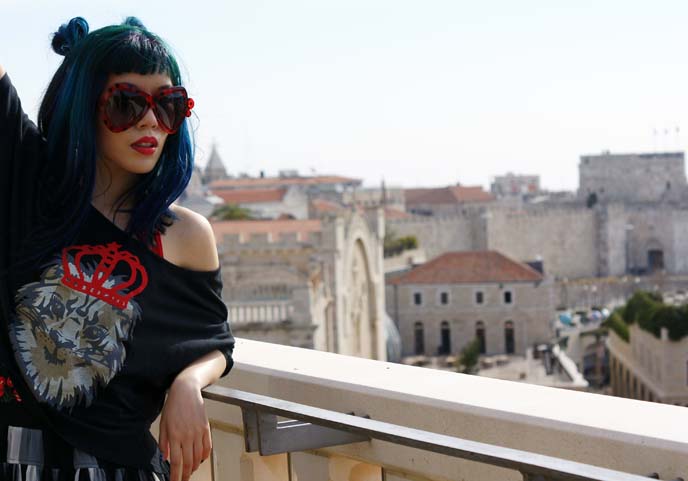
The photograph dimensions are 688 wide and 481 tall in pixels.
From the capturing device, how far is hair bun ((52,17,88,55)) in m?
1.63

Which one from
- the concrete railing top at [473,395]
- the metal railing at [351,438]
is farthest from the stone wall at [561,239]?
the metal railing at [351,438]

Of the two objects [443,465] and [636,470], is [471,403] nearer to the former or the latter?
[443,465]

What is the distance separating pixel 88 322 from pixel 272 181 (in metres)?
56.7

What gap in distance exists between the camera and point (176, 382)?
157 cm

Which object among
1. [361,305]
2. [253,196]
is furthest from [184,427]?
[253,196]

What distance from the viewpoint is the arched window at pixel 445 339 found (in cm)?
3362

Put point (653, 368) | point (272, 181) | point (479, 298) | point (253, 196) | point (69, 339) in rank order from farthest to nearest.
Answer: point (272, 181)
point (253, 196)
point (479, 298)
point (653, 368)
point (69, 339)

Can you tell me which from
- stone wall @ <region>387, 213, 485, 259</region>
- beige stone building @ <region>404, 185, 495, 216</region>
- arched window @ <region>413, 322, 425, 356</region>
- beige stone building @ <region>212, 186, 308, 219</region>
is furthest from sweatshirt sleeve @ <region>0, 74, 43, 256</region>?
beige stone building @ <region>404, 185, 495, 216</region>

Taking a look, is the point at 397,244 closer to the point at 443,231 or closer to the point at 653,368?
the point at 443,231

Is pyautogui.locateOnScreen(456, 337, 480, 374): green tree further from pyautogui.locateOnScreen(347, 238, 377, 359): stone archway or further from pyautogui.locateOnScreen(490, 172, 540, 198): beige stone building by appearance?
pyautogui.locateOnScreen(490, 172, 540, 198): beige stone building

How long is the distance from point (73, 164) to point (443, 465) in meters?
0.71

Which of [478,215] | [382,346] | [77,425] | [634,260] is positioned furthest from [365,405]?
[634,260]

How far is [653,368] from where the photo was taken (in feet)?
70.7

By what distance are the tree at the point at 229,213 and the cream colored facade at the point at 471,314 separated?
625 centimetres
